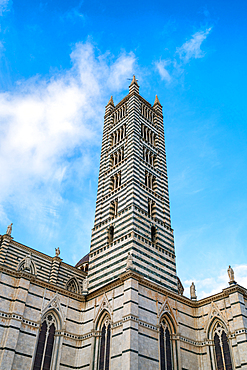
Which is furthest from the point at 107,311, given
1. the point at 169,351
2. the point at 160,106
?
the point at 160,106

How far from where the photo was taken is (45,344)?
20516 mm

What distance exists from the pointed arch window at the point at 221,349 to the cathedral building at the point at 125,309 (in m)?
0.05

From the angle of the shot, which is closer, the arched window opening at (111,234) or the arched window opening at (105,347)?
the arched window opening at (105,347)

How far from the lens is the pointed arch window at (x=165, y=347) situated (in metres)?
20.3

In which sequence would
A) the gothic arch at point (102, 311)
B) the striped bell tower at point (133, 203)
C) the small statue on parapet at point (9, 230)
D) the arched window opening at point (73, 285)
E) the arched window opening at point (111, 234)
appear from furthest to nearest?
the arched window opening at point (73, 285)
the small statue on parapet at point (9, 230)
the arched window opening at point (111, 234)
the striped bell tower at point (133, 203)
the gothic arch at point (102, 311)

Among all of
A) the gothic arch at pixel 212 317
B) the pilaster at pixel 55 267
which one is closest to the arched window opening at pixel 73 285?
the pilaster at pixel 55 267

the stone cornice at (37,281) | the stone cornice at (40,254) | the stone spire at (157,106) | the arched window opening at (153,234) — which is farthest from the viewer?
the stone spire at (157,106)

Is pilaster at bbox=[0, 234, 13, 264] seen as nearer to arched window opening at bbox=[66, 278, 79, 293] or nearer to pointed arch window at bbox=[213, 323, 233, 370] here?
arched window opening at bbox=[66, 278, 79, 293]

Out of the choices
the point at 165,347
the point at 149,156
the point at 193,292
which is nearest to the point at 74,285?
the point at 193,292

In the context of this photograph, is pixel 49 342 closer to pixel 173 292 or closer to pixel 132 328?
pixel 132 328

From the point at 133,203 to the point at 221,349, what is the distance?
11041mm

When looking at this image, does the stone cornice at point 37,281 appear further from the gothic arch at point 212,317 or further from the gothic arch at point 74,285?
the gothic arch at point 212,317

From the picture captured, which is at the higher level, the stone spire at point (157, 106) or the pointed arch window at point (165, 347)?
the stone spire at point (157, 106)

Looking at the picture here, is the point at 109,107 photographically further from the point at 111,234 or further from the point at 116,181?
the point at 111,234
